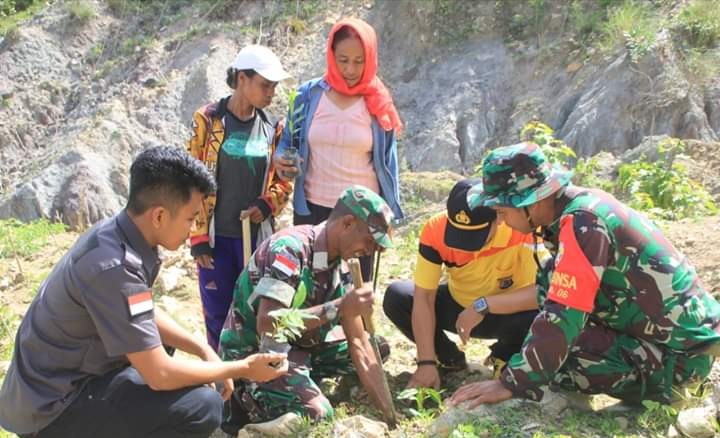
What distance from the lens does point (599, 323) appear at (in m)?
3.20

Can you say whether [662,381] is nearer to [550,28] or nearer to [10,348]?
[10,348]

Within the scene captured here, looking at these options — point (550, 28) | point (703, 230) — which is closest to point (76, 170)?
point (550, 28)

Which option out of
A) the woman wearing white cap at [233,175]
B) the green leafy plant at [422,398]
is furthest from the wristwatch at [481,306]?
the woman wearing white cap at [233,175]

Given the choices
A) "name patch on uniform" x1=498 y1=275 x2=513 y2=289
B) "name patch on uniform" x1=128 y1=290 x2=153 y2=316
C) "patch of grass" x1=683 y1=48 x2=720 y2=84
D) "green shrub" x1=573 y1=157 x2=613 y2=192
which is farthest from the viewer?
"patch of grass" x1=683 y1=48 x2=720 y2=84

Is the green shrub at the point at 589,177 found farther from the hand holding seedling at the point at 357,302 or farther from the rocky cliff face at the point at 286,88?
the hand holding seedling at the point at 357,302

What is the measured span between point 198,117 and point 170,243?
151 cm

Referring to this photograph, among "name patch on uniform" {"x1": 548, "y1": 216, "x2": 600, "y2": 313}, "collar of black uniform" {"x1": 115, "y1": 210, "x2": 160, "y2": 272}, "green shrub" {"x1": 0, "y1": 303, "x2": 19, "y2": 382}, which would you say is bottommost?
"green shrub" {"x1": 0, "y1": 303, "x2": 19, "y2": 382}

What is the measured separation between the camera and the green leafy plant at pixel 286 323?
2.95 metres

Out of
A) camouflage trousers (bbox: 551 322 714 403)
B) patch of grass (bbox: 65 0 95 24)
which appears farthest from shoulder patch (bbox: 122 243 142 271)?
patch of grass (bbox: 65 0 95 24)

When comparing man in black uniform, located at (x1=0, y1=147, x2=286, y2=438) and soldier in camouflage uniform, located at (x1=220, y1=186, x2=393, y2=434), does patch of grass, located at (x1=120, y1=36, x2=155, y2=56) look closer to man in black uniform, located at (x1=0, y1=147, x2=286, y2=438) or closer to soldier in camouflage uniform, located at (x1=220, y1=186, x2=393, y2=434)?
soldier in camouflage uniform, located at (x1=220, y1=186, x2=393, y2=434)

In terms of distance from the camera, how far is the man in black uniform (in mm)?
2613

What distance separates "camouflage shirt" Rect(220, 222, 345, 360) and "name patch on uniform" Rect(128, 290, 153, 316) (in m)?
0.58

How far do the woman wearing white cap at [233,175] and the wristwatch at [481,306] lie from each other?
1293mm

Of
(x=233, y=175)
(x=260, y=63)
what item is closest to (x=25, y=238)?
(x=233, y=175)
